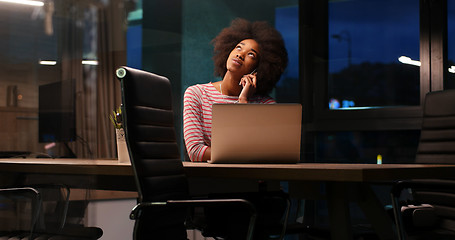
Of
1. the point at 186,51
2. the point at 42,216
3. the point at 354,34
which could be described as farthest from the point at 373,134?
the point at 42,216

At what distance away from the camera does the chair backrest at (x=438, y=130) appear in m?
2.75

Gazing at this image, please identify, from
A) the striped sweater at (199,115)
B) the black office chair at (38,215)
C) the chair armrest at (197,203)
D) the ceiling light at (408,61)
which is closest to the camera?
the chair armrest at (197,203)

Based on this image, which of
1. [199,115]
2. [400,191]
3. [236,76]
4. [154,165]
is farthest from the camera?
[236,76]

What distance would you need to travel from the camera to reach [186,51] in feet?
15.4

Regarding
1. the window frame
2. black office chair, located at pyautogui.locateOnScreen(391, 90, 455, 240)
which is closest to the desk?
black office chair, located at pyautogui.locateOnScreen(391, 90, 455, 240)

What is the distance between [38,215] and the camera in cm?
223

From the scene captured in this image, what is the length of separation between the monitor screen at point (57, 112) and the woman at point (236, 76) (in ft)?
1.93

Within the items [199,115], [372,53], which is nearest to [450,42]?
[372,53]

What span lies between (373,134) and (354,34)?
2.91ft

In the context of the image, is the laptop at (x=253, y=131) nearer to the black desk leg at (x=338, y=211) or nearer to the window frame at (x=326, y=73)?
the black desk leg at (x=338, y=211)

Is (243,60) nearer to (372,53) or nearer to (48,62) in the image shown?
(48,62)

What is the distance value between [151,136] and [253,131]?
358 mm

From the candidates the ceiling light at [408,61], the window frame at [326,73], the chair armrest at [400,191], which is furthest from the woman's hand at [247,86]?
the ceiling light at [408,61]

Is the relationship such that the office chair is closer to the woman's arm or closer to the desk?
the desk
